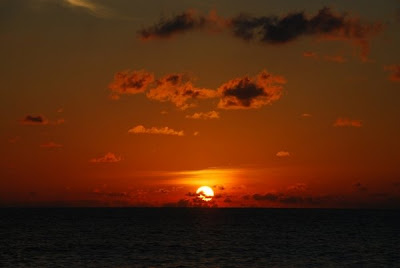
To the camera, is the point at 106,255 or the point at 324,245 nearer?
the point at 106,255

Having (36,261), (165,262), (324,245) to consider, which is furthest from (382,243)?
(36,261)

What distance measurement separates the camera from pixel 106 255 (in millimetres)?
84250

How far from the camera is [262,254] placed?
87500mm

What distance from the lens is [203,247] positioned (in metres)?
97.3

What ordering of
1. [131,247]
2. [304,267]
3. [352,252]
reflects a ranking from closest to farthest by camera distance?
1. [304,267]
2. [352,252]
3. [131,247]

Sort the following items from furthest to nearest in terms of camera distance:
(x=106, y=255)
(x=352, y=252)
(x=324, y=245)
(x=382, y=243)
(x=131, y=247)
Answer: (x=382, y=243), (x=324, y=245), (x=131, y=247), (x=352, y=252), (x=106, y=255)

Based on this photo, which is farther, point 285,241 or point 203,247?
point 285,241

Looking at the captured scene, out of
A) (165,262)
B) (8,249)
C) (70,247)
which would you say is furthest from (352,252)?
(8,249)

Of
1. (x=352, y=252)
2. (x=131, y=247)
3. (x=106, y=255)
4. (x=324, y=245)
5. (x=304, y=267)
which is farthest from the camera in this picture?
(x=324, y=245)

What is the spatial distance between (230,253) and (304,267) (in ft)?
61.2

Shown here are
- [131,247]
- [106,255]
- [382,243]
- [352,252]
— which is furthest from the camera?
[382,243]

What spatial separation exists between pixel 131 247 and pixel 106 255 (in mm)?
15160

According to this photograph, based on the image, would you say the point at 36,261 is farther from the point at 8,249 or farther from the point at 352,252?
the point at 352,252

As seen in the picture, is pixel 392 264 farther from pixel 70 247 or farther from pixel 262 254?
pixel 70 247
